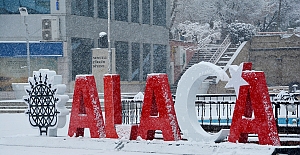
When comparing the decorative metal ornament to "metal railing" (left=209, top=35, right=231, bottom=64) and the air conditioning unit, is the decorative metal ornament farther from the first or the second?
"metal railing" (left=209, top=35, right=231, bottom=64)

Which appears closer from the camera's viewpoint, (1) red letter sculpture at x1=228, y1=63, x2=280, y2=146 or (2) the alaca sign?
(1) red letter sculpture at x1=228, y1=63, x2=280, y2=146

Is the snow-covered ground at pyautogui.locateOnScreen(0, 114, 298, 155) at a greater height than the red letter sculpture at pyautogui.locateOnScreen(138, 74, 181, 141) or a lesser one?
lesser

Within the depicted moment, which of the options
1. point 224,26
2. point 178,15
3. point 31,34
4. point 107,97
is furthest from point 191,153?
point 178,15

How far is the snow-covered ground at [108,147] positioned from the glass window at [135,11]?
38.7m

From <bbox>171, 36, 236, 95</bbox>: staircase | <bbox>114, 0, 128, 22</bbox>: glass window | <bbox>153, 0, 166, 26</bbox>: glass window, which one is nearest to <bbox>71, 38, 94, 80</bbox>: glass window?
<bbox>114, 0, 128, 22</bbox>: glass window

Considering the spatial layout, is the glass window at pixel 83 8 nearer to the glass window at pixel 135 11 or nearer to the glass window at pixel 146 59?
the glass window at pixel 135 11

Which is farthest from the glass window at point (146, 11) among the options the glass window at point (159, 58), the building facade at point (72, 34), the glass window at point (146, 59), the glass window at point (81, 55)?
the glass window at point (81, 55)

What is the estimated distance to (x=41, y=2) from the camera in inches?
1796

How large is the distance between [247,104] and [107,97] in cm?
347

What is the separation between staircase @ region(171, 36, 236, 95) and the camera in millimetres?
53688

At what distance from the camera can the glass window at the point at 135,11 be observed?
180 feet

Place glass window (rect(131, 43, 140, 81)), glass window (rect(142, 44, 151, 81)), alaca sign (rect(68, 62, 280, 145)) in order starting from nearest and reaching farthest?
alaca sign (rect(68, 62, 280, 145)) → glass window (rect(131, 43, 140, 81)) → glass window (rect(142, 44, 151, 81))

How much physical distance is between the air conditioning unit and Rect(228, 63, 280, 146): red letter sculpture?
33.0 metres

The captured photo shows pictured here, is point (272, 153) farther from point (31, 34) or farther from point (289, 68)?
point (289, 68)
